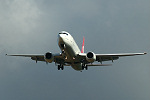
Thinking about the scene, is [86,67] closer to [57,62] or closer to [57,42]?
[57,62]

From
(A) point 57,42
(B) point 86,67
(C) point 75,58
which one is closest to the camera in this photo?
(A) point 57,42

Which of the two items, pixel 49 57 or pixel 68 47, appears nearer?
pixel 68 47

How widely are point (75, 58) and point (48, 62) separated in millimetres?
4304

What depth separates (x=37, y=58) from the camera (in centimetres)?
6106

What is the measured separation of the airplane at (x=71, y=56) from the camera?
51688mm

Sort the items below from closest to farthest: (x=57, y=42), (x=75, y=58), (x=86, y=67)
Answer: (x=57, y=42)
(x=75, y=58)
(x=86, y=67)

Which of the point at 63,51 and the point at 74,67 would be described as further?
the point at 74,67

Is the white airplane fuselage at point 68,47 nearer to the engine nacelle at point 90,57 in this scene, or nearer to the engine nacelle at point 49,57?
the engine nacelle at point 90,57

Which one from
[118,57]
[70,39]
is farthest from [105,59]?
[70,39]

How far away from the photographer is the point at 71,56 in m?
54.0

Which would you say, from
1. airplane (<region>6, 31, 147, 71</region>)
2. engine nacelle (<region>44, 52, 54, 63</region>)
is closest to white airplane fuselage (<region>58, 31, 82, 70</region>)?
airplane (<region>6, 31, 147, 71</region>)

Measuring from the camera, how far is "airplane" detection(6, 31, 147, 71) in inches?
2035

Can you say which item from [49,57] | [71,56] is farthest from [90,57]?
[49,57]

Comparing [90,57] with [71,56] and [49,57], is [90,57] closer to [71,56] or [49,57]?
[71,56]
